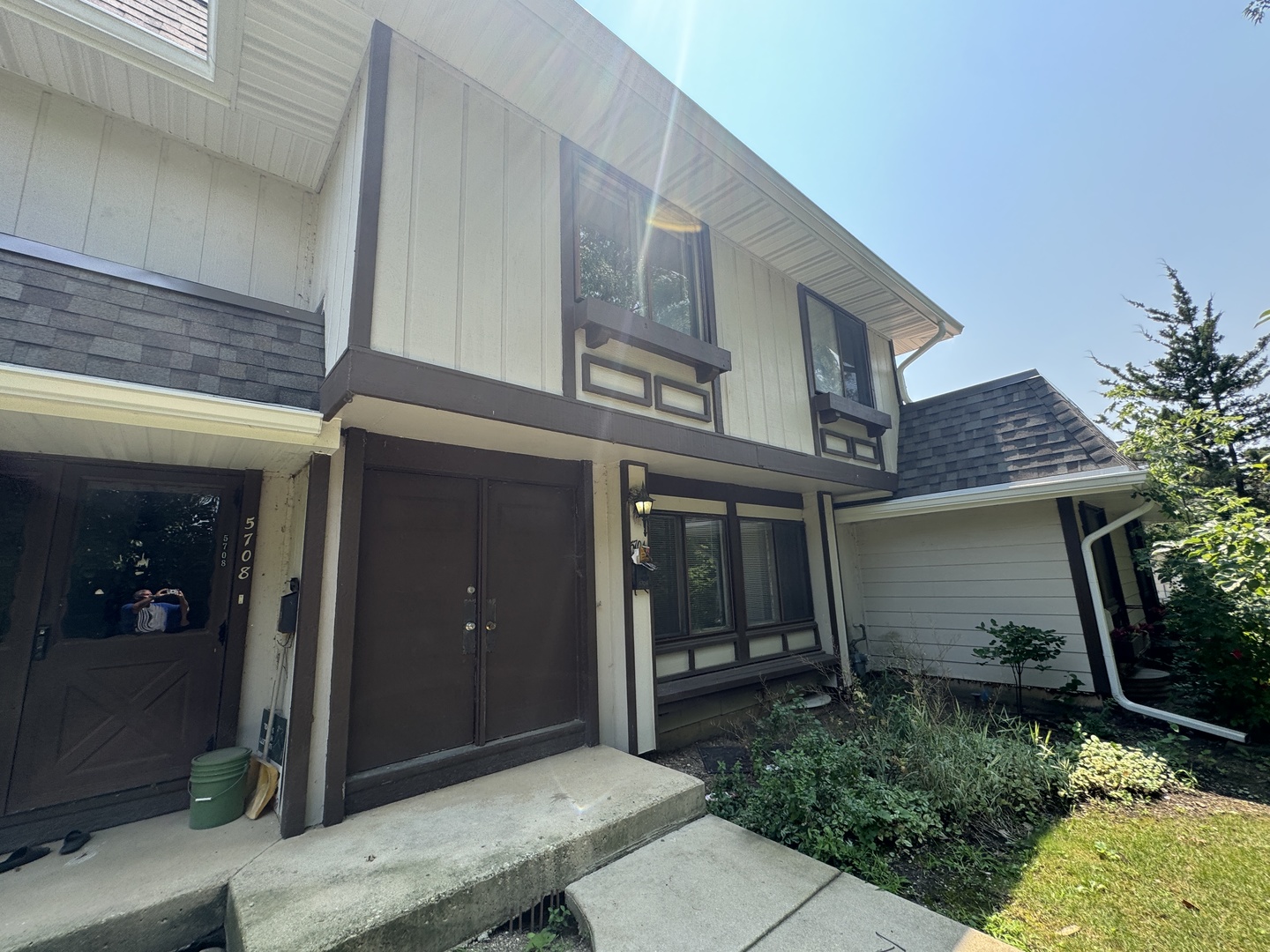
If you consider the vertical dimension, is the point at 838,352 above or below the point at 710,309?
above

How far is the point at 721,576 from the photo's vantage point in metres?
5.54

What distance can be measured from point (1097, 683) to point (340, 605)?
23.8 ft

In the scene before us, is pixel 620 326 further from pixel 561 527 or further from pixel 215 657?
pixel 215 657

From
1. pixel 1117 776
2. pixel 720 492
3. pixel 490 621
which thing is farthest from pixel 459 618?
pixel 1117 776

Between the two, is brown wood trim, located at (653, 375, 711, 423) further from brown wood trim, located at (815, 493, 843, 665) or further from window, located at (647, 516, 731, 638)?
brown wood trim, located at (815, 493, 843, 665)

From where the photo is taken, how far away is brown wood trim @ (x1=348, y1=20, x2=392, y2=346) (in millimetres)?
2754

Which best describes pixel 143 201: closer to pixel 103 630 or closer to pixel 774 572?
pixel 103 630

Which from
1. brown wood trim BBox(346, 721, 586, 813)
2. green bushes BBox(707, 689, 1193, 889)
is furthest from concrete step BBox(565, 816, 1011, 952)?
brown wood trim BBox(346, 721, 586, 813)

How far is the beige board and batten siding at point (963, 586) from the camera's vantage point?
5.74m

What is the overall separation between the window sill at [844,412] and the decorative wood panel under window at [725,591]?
1474 millimetres

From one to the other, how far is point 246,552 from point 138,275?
1.82 metres

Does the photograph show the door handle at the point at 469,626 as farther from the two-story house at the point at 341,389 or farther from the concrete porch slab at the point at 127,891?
the concrete porch slab at the point at 127,891

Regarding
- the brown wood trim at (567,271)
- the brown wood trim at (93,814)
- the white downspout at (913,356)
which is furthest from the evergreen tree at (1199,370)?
the brown wood trim at (93,814)

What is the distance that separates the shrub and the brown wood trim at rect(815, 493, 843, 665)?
102 inches
